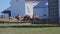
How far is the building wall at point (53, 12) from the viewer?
23462mm

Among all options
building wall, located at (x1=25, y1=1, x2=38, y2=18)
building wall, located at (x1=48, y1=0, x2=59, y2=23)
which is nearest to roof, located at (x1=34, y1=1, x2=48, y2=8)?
building wall, located at (x1=25, y1=1, x2=38, y2=18)

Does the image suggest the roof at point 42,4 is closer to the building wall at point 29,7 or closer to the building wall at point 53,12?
the building wall at point 29,7

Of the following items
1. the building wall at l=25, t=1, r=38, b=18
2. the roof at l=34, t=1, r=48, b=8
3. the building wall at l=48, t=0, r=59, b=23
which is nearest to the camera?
the building wall at l=48, t=0, r=59, b=23

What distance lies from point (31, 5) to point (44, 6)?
3303mm

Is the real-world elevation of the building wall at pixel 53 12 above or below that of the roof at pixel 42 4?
below

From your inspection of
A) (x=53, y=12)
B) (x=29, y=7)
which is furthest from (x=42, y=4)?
(x=53, y=12)

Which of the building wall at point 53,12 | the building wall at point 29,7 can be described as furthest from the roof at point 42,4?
the building wall at point 53,12

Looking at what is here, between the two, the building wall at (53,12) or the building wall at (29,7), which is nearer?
the building wall at (53,12)

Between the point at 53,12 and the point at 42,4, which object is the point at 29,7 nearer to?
the point at 42,4

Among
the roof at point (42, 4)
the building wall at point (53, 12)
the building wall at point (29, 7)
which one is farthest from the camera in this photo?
the roof at point (42, 4)

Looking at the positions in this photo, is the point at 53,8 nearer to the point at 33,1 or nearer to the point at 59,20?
the point at 59,20

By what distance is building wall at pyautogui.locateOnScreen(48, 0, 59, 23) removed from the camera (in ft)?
77.0

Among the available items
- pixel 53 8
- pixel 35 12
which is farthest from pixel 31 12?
pixel 53 8

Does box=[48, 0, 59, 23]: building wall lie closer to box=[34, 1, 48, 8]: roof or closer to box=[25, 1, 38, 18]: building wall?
box=[25, 1, 38, 18]: building wall
